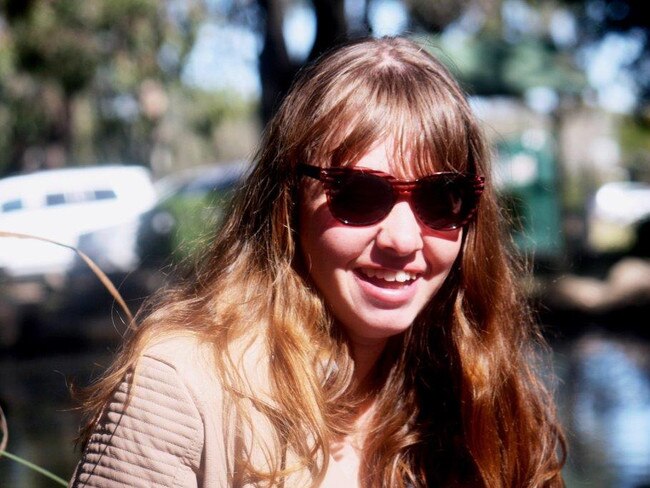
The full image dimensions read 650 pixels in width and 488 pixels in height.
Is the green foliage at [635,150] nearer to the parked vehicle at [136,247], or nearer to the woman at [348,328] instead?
the parked vehicle at [136,247]

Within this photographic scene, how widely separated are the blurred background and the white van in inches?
1.4

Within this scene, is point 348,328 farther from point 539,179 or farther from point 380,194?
point 539,179

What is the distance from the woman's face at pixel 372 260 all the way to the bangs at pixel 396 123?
3cm

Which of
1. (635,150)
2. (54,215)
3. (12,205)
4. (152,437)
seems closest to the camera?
(152,437)

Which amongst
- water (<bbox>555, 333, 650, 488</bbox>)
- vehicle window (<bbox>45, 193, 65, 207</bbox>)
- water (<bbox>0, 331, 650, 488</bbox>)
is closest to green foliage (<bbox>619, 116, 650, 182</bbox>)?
vehicle window (<bbox>45, 193, 65, 207</bbox>)

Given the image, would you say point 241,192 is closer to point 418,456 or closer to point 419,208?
point 419,208

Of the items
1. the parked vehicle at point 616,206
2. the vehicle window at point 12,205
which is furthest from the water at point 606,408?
the parked vehicle at point 616,206

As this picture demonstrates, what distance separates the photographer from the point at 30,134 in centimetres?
3569

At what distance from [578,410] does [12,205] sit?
39.2 ft

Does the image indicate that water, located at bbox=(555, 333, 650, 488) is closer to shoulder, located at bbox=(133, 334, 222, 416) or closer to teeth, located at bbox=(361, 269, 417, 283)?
teeth, located at bbox=(361, 269, 417, 283)

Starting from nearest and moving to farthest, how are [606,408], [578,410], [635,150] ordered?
1. [578,410]
2. [606,408]
3. [635,150]

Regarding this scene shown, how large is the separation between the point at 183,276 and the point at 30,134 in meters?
35.0

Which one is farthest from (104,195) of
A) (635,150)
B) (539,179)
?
(635,150)

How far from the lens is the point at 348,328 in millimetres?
2014
